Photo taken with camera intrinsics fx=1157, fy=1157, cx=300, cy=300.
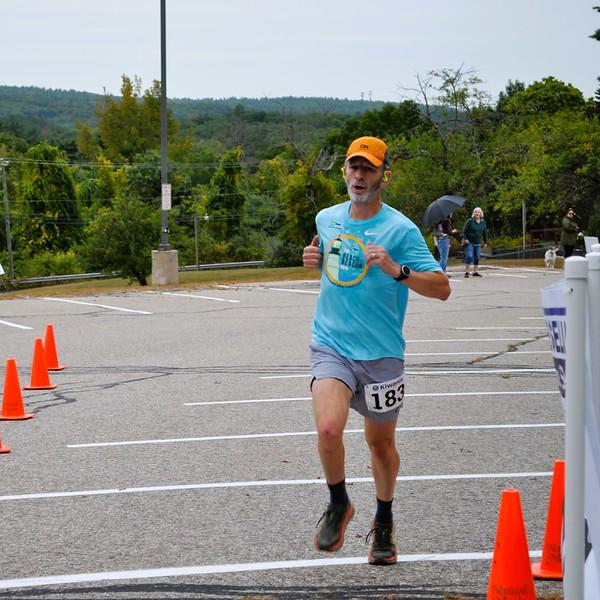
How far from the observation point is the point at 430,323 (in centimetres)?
1886

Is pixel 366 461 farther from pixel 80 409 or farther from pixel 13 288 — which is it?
pixel 13 288

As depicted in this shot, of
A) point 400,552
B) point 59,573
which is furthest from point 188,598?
point 400,552

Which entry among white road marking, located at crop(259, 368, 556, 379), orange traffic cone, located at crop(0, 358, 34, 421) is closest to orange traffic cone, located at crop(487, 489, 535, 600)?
orange traffic cone, located at crop(0, 358, 34, 421)

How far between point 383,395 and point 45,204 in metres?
99.2

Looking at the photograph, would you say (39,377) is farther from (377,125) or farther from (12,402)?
(377,125)

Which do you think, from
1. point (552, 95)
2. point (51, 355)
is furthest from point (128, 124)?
point (51, 355)

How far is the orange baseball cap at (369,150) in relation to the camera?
18.3 feet

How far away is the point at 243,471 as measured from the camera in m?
7.70

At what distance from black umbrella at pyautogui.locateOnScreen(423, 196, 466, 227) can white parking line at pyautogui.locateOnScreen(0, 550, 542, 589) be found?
18.9 metres

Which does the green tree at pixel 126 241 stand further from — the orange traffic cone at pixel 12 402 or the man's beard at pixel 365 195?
the man's beard at pixel 365 195

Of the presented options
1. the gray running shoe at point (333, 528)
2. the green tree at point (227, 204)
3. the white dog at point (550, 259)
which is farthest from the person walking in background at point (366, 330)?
the green tree at point (227, 204)

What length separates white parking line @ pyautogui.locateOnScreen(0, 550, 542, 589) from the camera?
525 cm

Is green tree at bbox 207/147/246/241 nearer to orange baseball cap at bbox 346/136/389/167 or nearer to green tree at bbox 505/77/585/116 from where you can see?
green tree at bbox 505/77/585/116

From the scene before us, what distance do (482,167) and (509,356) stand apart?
33617 millimetres
